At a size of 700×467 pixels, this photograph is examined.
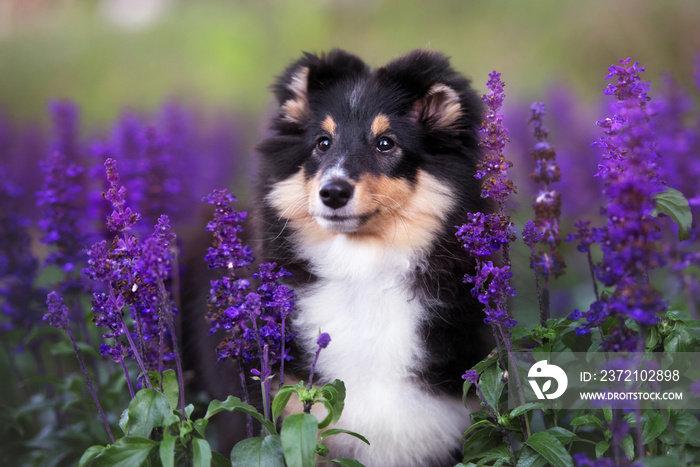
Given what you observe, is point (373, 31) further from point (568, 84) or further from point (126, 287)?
point (126, 287)

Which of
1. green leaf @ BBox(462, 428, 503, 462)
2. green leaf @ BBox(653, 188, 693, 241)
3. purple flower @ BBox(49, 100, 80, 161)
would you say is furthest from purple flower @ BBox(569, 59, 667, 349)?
purple flower @ BBox(49, 100, 80, 161)

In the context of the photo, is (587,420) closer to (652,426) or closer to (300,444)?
(652,426)

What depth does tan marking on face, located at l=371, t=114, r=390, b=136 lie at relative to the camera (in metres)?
2.77

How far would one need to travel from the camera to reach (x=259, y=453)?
77.5 inches

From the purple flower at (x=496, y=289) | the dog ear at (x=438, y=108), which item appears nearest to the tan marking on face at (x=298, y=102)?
the dog ear at (x=438, y=108)

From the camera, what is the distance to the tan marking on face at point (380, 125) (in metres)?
2.77

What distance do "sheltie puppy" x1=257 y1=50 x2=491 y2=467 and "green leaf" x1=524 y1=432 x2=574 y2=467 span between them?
0.49 metres

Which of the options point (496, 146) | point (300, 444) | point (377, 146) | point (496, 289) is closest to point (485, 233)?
point (496, 289)

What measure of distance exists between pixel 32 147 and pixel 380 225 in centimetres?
473

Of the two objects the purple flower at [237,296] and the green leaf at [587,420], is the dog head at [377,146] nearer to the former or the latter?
the purple flower at [237,296]

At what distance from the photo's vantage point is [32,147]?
6.20 metres

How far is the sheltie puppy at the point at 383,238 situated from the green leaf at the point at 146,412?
0.71m

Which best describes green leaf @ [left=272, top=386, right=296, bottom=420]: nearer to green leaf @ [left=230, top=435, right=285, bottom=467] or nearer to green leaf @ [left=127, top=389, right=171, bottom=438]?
green leaf @ [left=230, top=435, right=285, bottom=467]

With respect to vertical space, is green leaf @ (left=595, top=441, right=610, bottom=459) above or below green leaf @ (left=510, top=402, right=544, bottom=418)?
below
